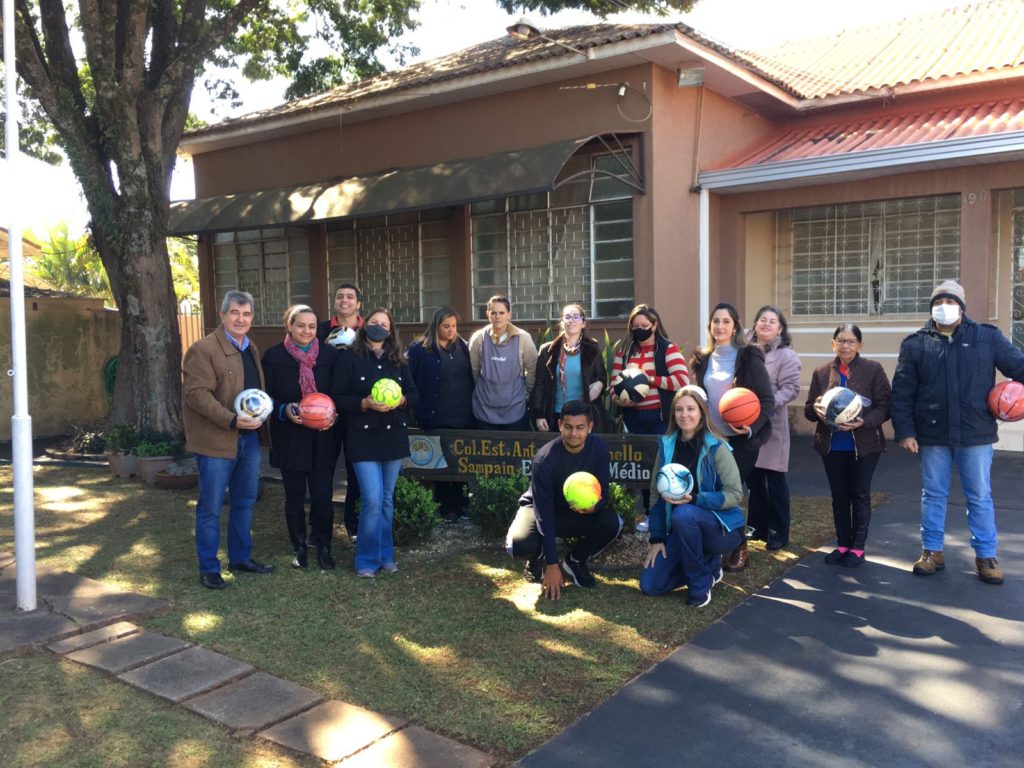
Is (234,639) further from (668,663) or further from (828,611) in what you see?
(828,611)

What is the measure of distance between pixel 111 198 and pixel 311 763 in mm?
8316

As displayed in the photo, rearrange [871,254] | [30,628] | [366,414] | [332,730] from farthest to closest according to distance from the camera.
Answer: [871,254] → [366,414] → [30,628] → [332,730]

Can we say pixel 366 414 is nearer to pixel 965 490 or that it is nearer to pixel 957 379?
pixel 957 379

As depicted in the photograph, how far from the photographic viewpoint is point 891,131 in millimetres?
10344

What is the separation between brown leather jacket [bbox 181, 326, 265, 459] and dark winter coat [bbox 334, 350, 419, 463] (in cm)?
66

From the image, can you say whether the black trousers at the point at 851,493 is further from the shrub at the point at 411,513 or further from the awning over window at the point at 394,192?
the awning over window at the point at 394,192

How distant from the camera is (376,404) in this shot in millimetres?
5461

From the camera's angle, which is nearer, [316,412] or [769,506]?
[316,412]

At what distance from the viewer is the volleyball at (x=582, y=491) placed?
5.00 m

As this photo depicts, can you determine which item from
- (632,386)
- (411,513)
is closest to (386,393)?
(411,513)

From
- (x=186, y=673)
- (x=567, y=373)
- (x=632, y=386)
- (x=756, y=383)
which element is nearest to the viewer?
(x=186, y=673)

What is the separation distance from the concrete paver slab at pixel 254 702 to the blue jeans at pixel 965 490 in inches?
151

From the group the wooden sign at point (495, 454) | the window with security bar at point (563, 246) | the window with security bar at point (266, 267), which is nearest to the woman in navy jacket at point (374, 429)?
the wooden sign at point (495, 454)

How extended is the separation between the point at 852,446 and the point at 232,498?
4.07 metres
